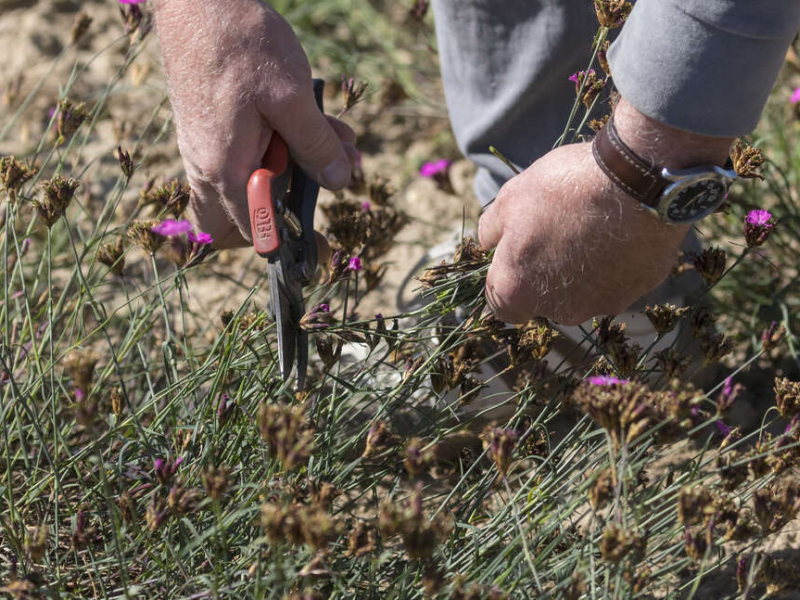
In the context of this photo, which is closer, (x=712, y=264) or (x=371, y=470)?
(x=712, y=264)

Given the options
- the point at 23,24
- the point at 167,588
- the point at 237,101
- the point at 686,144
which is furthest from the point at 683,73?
the point at 23,24

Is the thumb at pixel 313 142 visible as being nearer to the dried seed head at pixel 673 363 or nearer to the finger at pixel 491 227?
the finger at pixel 491 227

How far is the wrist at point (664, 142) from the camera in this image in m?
1.07

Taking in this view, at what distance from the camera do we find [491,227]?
121cm

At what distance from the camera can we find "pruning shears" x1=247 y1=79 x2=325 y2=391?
3.84 ft

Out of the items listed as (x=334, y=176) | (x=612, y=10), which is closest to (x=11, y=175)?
(x=334, y=176)

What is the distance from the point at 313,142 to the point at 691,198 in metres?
0.53

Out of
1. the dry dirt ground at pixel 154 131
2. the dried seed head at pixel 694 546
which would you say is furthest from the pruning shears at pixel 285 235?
the dry dirt ground at pixel 154 131

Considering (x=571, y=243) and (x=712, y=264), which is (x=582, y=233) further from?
(x=712, y=264)

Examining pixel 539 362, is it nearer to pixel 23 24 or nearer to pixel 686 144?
pixel 686 144

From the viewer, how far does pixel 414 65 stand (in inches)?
113

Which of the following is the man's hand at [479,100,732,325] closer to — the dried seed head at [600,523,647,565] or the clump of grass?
the clump of grass

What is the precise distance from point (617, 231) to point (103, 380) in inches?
35.5

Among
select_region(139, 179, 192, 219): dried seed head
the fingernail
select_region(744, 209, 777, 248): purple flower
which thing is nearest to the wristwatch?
select_region(744, 209, 777, 248): purple flower
